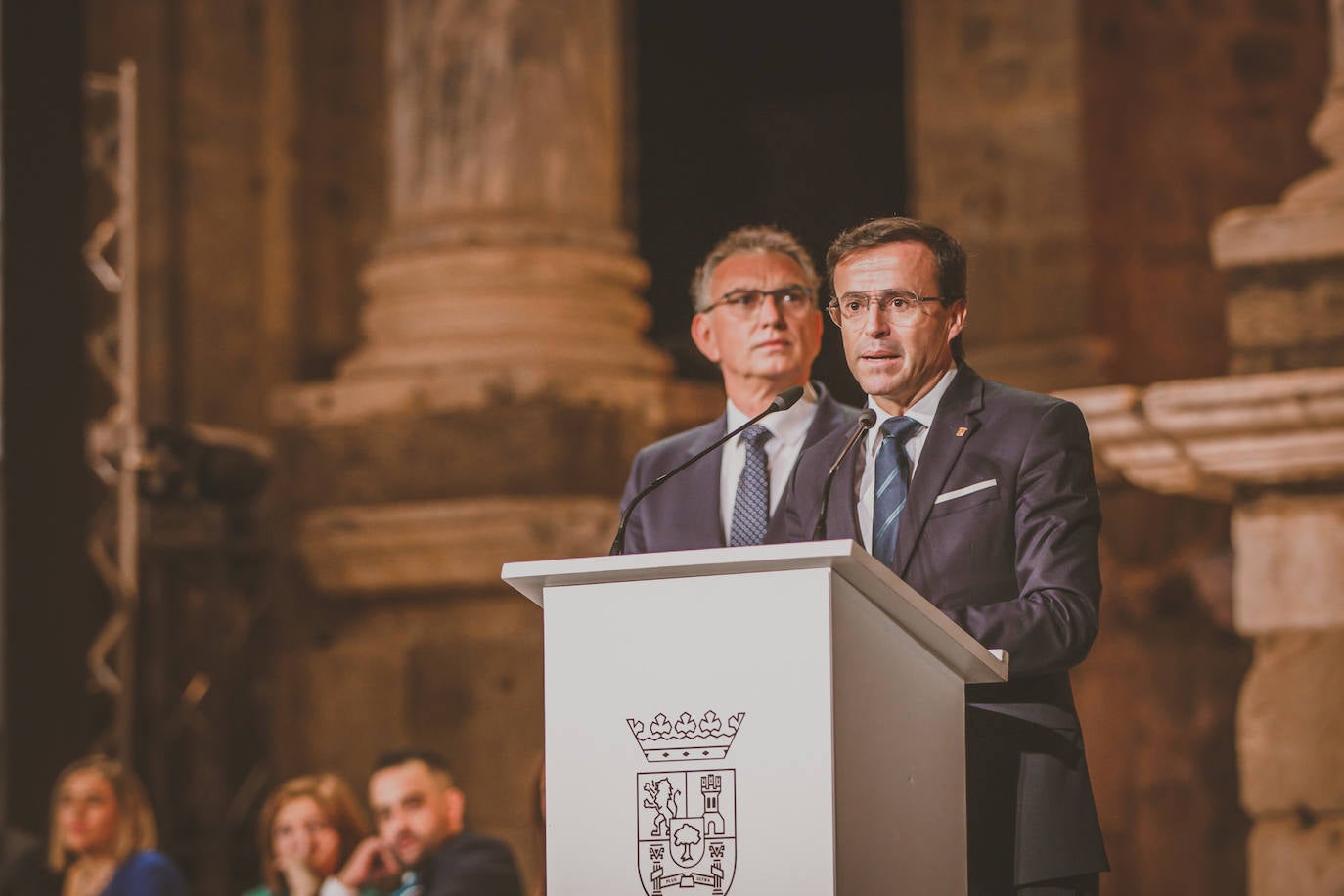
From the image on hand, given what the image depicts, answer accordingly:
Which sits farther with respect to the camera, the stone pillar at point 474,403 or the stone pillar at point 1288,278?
the stone pillar at point 474,403

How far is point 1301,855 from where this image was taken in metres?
5.49

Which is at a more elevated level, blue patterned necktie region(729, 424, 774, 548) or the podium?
blue patterned necktie region(729, 424, 774, 548)

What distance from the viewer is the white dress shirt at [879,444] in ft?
9.99

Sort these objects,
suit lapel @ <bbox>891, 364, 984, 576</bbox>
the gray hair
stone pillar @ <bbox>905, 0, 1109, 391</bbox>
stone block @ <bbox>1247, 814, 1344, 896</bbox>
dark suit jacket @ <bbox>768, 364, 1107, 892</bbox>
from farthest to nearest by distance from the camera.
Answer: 1. stone pillar @ <bbox>905, 0, 1109, 391</bbox>
2. stone block @ <bbox>1247, 814, 1344, 896</bbox>
3. the gray hair
4. suit lapel @ <bbox>891, 364, 984, 576</bbox>
5. dark suit jacket @ <bbox>768, 364, 1107, 892</bbox>

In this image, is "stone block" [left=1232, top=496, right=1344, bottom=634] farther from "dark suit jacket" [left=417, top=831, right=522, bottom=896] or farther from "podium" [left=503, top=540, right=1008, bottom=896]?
"podium" [left=503, top=540, right=1008, bottom=896]

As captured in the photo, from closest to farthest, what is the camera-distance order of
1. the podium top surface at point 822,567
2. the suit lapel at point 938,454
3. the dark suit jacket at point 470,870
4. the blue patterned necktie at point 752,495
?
the podium top surface at point 822,567 < the suit lapel at point 938,454 < the blue patterned necktie at point 752,495 < the dark suit jacket at point 470,870

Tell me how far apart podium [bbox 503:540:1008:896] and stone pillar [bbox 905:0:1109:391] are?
5.70m

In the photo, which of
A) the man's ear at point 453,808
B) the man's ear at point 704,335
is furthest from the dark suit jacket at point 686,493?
the man's ear at point 453,808

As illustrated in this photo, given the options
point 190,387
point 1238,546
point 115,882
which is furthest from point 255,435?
point 1238,546

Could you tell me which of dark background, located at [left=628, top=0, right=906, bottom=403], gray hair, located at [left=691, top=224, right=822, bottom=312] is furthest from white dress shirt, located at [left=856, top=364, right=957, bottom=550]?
dark background, located at [left=628, top=0, right=906, bottom=403]

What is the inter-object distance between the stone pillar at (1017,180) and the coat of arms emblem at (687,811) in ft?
19.0

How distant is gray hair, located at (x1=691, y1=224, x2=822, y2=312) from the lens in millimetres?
3996

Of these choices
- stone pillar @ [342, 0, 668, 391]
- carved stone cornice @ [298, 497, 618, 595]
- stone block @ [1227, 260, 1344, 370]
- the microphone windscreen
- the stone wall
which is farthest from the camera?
the stone wall

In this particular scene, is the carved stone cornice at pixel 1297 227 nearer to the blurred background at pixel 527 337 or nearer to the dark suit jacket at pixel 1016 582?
the blurred background at pixel 527 337
